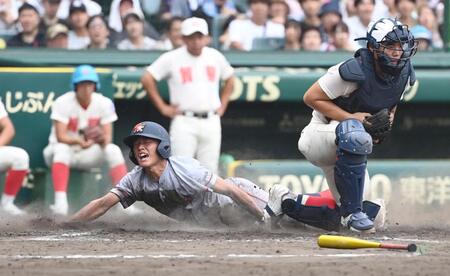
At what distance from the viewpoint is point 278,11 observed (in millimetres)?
11258

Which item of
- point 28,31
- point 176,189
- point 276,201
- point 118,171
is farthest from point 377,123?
point 28,31

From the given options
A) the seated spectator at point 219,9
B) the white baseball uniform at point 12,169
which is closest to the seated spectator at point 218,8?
the seated spectator at point 219,9

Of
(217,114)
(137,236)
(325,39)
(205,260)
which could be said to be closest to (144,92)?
(217,114)

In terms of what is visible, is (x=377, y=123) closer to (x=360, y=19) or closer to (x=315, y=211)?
(x=315, y=211)

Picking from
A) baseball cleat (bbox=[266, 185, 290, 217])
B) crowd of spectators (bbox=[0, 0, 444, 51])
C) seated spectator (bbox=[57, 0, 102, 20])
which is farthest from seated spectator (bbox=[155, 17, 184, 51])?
baseball cleat (bbox=[266, 185, 290, 217])

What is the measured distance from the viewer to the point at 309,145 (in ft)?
26.5

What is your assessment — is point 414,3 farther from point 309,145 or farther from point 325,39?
point 309,145

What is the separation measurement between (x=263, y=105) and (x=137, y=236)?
415 cm

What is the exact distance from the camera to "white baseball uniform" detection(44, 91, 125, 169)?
10.6 m

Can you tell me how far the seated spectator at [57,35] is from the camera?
10.9 meters

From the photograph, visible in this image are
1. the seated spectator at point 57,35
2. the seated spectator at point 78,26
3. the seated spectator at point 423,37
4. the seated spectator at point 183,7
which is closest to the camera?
the seated spectator at point 78,26

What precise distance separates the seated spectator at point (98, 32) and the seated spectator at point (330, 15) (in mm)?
2067

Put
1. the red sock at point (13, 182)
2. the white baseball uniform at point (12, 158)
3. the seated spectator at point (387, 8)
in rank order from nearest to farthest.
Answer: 1. the white baseball uniform at point (12, 158)
2. the red sock at point (13, 182)
3. the seated spectator at point (387, 8)

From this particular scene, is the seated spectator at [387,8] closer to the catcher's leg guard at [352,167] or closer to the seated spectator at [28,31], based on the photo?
the seated spectator at [28,31]
